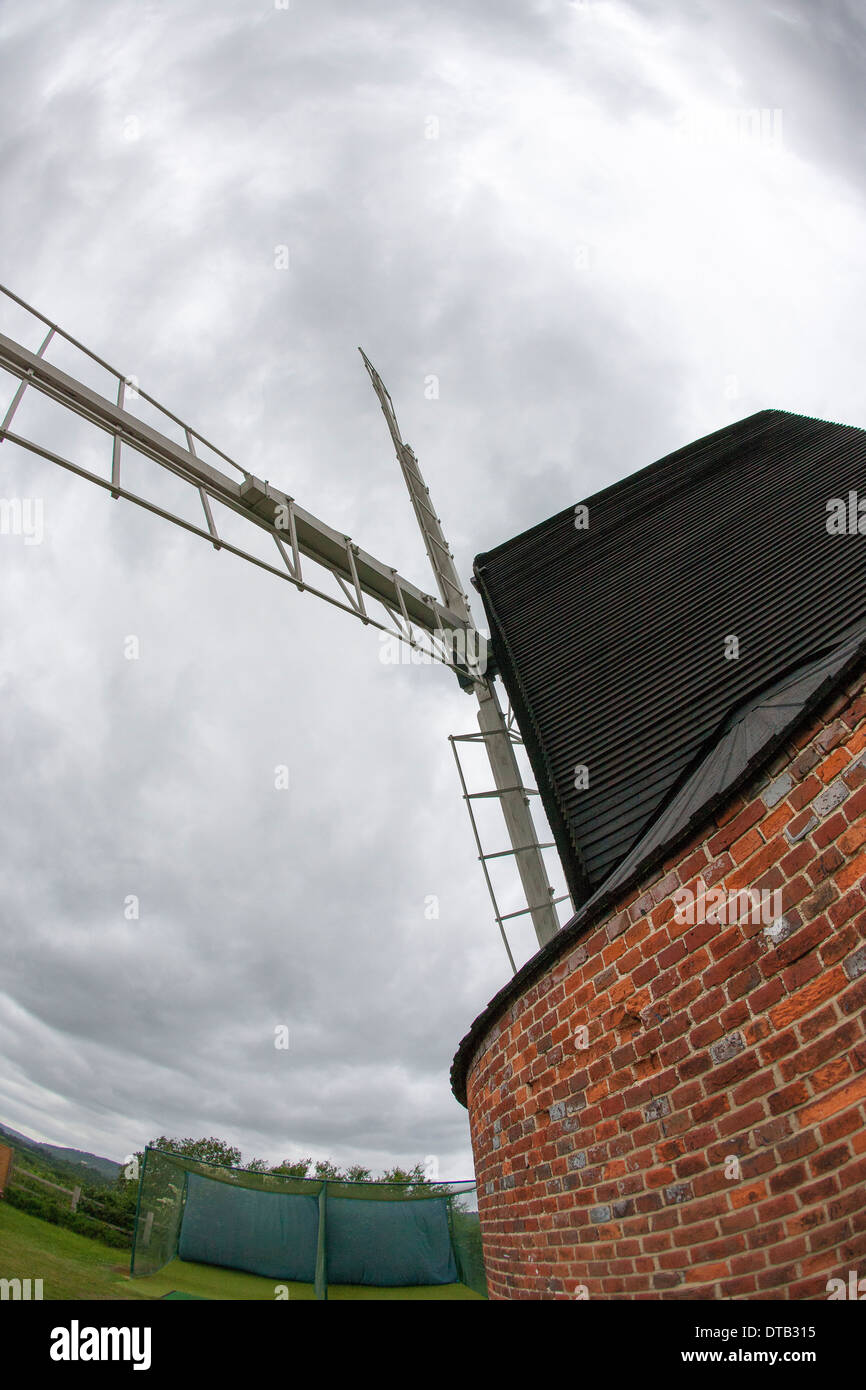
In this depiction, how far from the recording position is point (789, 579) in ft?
21.3

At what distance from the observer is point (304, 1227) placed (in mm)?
9906

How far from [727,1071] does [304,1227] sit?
10.6m

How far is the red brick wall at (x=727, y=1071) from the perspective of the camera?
1767 mm

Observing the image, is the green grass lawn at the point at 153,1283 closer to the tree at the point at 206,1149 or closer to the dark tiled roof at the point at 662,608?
the dark tiled roof at the point at 662,608

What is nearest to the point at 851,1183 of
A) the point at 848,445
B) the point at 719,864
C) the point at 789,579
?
the point at 719,864

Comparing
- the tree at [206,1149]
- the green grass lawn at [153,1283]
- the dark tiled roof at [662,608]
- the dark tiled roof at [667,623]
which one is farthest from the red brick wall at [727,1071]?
the tree at [206,1149]

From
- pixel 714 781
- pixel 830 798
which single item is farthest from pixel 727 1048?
pixel 714 781

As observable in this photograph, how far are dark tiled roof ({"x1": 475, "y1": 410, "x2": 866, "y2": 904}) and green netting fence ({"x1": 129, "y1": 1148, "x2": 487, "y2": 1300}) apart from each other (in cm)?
776

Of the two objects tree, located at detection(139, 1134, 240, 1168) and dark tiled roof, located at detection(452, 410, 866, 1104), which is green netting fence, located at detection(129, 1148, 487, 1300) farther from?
tree, located at detection(139, 1134, 240, 1168)

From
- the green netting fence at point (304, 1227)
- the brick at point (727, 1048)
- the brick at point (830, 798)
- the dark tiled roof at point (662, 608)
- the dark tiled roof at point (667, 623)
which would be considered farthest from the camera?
the green netting fence at point (304, 1227)

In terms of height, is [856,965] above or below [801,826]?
below

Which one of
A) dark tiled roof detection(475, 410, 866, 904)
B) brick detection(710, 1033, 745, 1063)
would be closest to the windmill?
dark tiled roof detection(475, 410, 866, 904)

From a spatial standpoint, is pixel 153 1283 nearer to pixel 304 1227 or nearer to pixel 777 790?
pixel 304 1227

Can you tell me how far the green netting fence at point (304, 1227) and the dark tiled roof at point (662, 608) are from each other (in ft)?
25.5
